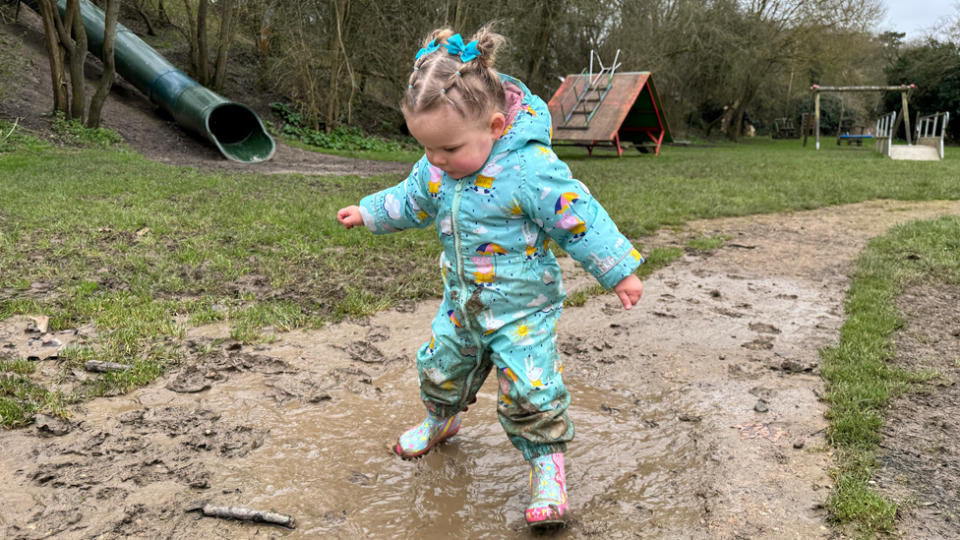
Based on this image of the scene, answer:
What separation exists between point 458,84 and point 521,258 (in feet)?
1.93

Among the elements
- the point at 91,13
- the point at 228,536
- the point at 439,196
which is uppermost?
the point at 91,13

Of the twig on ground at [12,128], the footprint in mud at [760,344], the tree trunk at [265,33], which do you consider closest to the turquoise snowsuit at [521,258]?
the footprint in mud at [760,344]

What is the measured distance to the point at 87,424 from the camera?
2.73 metres

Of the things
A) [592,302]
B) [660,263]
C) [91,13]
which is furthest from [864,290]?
[91,13]

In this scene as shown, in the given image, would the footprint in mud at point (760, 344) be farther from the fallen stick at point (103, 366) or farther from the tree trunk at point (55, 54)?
the tree trunk at point (55, 54)

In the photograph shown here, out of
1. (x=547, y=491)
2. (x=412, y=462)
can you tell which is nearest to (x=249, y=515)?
(x=412, y=462)

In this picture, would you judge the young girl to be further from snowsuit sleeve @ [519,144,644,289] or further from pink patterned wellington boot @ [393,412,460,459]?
pink patterned wellington boot @ [393,412,460,459]

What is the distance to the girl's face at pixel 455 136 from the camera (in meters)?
2.13

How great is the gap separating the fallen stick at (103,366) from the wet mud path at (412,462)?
0.23 metres

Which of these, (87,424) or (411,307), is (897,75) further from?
(87,424)

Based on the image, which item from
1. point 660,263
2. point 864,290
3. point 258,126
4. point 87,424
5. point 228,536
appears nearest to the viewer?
point 228,536

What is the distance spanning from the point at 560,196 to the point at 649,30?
22.8 metres

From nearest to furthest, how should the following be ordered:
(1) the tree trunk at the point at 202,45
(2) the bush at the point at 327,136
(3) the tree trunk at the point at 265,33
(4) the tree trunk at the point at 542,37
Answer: (1) the tree trunk at the point at 202,45
(2) the bush at the point at 327,136
(3) the tree trunk at the point at 265,33
(4) the tree trunk at the point at 542,37

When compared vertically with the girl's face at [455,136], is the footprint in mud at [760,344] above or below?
below
